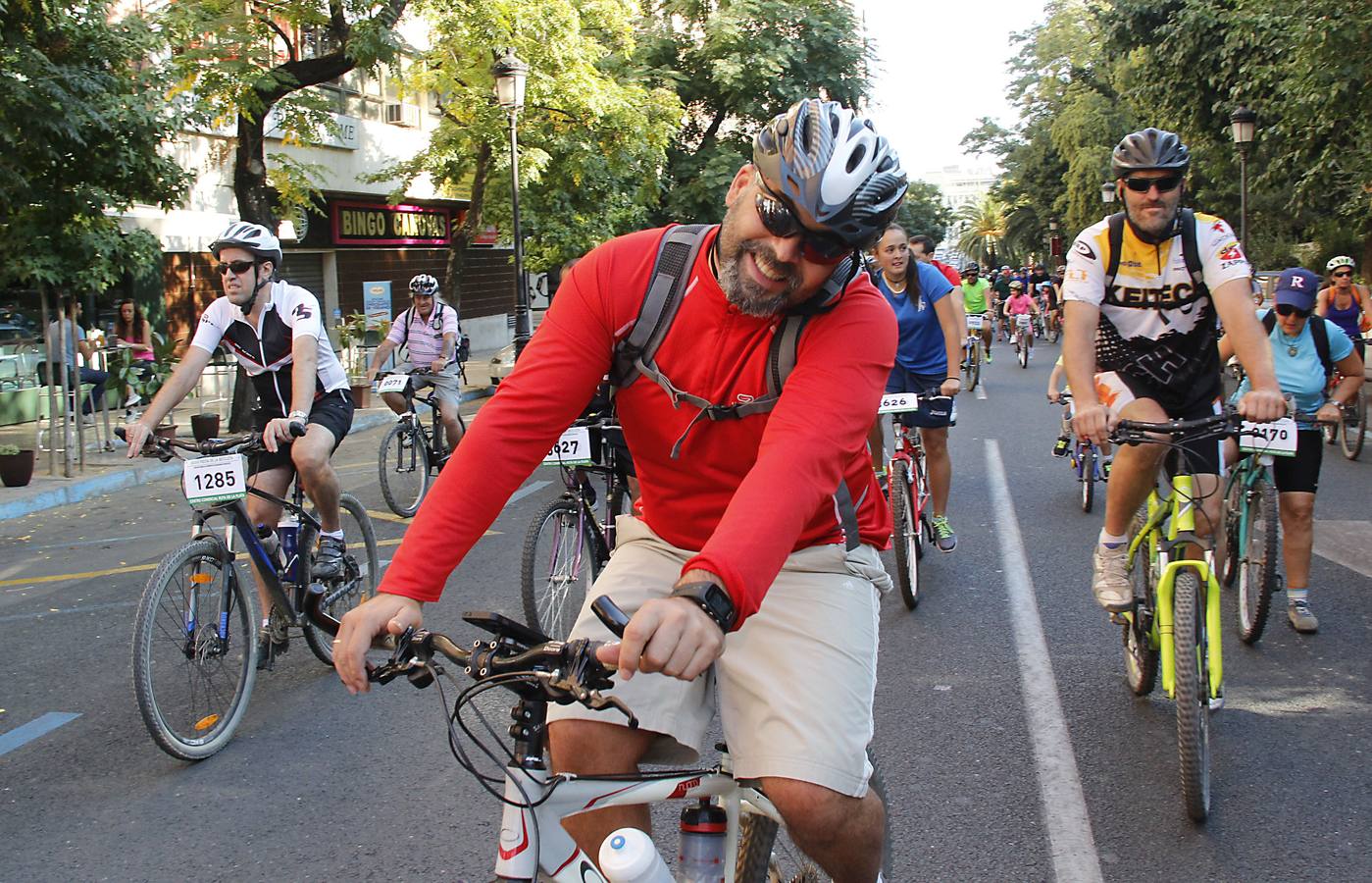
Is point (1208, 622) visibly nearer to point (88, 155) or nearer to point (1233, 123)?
point (88, 155)

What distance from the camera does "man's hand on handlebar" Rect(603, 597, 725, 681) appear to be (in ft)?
6.65

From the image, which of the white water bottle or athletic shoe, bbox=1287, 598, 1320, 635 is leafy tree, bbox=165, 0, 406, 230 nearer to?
athletic shoe, bbox=1287, 598, 1320, 635

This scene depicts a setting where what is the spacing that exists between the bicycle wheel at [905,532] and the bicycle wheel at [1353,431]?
642 centimetres

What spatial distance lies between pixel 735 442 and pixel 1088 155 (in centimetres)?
4375

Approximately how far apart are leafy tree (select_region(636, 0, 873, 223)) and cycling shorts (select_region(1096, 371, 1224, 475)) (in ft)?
95.1

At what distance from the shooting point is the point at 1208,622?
4.45 meters

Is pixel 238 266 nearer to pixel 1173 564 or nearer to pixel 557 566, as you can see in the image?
pixel 557 566

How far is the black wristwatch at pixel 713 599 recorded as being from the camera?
2.13m

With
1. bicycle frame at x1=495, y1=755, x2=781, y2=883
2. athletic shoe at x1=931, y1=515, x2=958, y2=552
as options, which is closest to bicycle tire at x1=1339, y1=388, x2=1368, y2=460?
athletic shoe at x1=931, y1=515, x2=958, y2=552

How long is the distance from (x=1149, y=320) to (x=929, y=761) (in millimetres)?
1874

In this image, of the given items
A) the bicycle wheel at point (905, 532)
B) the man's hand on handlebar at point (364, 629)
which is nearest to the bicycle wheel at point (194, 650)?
the man's hand on handlebar at point (364, 629)

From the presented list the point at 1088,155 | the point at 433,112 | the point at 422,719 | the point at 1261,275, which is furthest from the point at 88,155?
the point at 1088,155

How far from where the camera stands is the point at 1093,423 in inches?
173

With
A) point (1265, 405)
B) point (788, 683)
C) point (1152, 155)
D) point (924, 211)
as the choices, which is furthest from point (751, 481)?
point (924, 211)
